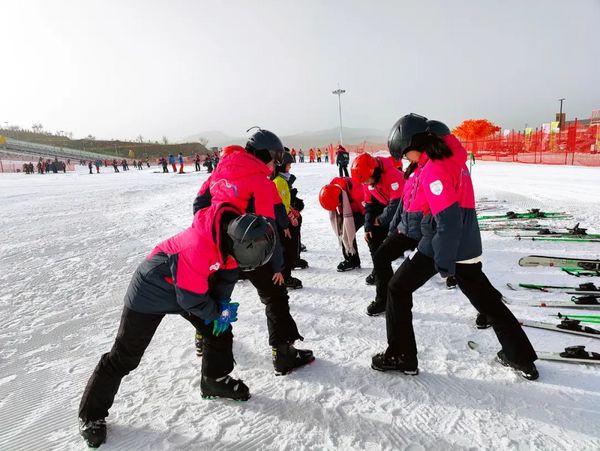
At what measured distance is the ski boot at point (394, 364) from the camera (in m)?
2.81

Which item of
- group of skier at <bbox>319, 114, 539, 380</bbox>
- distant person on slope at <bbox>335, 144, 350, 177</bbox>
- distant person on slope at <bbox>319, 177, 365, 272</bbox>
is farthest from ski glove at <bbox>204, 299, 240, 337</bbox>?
distant person on slope at <bbox>335, 144, 350, 177</bbox>

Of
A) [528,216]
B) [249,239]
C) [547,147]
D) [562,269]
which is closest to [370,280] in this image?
[562,269]

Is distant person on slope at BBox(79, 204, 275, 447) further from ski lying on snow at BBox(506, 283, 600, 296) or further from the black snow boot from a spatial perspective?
ski lying on snow at BBox(506, 283, 600, 296)

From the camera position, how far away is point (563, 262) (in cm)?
488

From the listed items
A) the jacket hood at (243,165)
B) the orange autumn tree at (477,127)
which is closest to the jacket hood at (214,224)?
the jacket hood at (243,165)

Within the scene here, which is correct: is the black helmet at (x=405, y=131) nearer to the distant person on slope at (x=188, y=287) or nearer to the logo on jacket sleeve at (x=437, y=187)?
the logo on jacket sleeve at (x=437, y=187)

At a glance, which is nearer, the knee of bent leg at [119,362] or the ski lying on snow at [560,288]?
the knee of bent leg at [119,362]

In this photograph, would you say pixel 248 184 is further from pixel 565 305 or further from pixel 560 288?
pixel 560 288

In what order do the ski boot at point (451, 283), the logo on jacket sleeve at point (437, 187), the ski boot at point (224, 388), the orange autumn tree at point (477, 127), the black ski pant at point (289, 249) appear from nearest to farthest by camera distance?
1. the logo on jacket sleeve at point (437, 187)
2. the ski boot at point (224, 388)
3. the ski boot at point (451, 283)
4. the black ski pant at point (289, 249)
5. the orange autumn tree at point (477, 127)

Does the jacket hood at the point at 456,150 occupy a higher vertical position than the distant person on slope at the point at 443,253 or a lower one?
higher

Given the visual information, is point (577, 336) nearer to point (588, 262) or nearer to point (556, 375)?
point (556, 375)

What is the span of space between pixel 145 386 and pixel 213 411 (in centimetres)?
65

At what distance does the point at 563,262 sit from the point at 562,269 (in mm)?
97

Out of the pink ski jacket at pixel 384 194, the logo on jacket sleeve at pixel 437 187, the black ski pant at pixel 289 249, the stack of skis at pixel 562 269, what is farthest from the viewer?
the black ski pant at pixel 289 249
